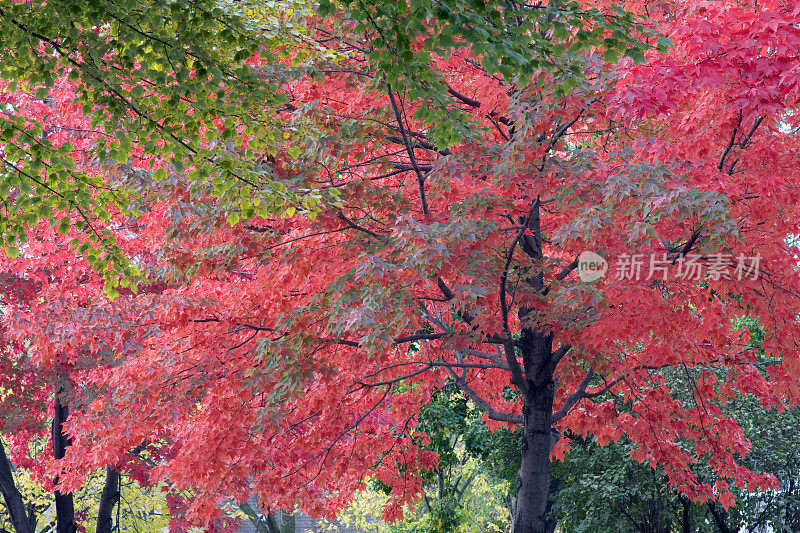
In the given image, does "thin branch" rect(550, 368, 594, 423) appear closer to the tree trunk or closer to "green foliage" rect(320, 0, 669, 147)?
"green foliage" rect(320, 0, 669, 147)

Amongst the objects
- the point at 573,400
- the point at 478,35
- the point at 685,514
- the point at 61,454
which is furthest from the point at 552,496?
the point at 478,35

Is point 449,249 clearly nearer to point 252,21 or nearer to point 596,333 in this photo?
point 596,333

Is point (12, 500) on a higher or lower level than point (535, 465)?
lower

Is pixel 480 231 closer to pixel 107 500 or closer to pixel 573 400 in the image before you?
pixel 573 400

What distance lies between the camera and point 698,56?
17.5ft

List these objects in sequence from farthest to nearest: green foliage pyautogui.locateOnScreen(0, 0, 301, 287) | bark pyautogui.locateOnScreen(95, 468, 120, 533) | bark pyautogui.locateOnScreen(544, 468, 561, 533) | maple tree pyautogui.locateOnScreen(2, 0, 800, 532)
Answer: bark pyautogui.locateOnScreen(544, 468, 561, 533) → bark pyautogui.locateOnScreen(95, 468, 120, 533) → maple tree pyautogui.locateOnScreen(2, 0, 800, 532) → green foliage pyautogui.locateOnScreen(0, 0, 301, 287)

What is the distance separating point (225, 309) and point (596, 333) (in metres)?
4.05

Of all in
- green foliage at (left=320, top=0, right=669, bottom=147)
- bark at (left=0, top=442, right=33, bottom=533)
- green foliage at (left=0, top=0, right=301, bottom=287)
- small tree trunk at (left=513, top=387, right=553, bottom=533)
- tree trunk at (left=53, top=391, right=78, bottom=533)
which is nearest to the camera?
green foliage at (left=320, top=0, right=669, bottom=147)

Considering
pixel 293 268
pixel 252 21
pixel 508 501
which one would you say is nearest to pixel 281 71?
pixel 252 21

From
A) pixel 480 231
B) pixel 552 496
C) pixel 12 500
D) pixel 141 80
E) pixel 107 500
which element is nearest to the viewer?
pixel 141 80

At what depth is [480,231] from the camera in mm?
5992

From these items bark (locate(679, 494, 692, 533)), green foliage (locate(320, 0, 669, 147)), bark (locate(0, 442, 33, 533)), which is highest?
green foliage (locate(320, 0, 669, 147))

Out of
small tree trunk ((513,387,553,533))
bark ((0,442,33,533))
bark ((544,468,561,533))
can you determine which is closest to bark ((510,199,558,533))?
small tree trunk ((513,387,553,533))

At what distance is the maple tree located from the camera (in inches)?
208
